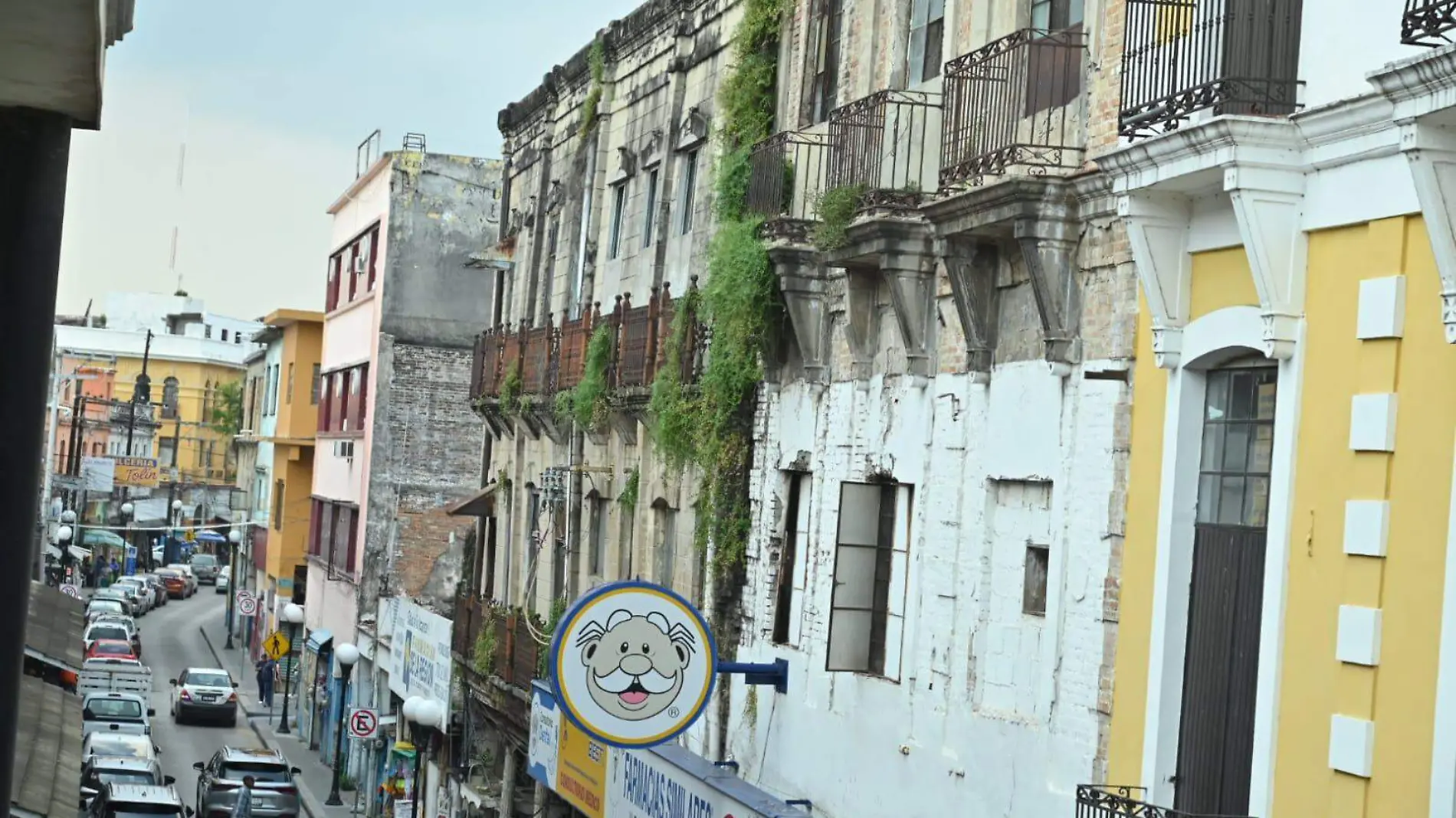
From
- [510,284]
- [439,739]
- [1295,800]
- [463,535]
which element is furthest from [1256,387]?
[463,535]

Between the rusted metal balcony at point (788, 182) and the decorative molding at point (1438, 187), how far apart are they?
8.73m

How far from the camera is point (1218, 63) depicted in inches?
407

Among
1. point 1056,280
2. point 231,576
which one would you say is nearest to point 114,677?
point 231,576

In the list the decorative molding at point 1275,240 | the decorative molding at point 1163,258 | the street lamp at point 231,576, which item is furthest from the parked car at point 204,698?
the decorative molding at point 1275,240

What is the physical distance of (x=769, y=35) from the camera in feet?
64.2

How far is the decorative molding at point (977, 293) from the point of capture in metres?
13.7

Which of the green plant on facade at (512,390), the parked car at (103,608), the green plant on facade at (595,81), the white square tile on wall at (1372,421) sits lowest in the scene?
the parked car at (103,608)

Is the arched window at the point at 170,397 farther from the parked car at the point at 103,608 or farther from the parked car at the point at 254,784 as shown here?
the parked car at the point at 254,784

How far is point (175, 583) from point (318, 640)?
41.3 m

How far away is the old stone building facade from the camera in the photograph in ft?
40.7

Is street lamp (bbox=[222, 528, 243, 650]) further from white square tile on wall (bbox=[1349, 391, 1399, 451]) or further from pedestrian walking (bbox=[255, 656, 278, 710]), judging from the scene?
white square tile on wall (bbox=[1349, 391, 1399, 451])

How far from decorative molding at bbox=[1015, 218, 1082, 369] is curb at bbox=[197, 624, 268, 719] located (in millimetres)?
42311

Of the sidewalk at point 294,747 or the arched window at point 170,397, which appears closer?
the sidewalk at point 294,747

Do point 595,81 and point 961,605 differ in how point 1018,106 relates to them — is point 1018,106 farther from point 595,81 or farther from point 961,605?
point 595,81
